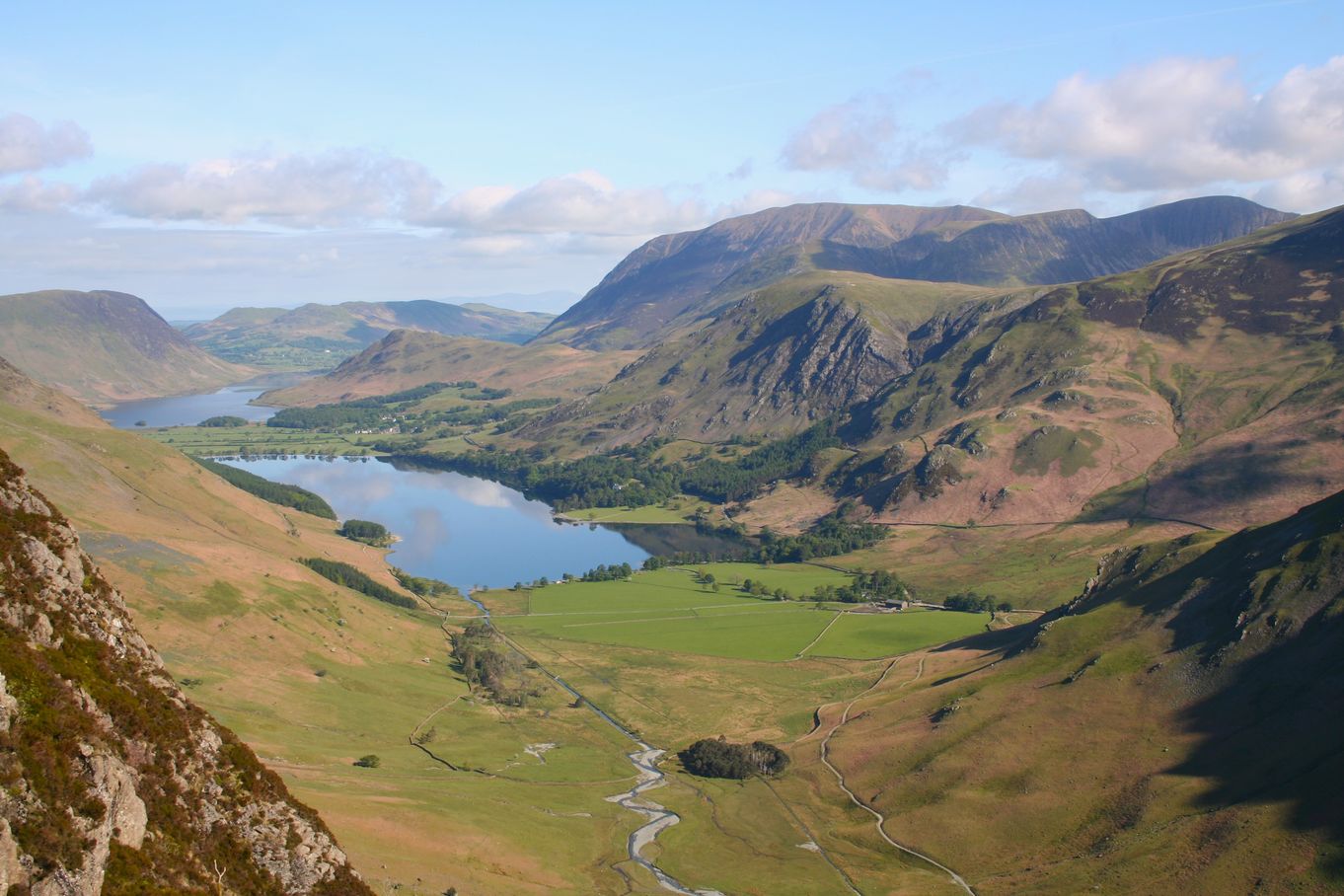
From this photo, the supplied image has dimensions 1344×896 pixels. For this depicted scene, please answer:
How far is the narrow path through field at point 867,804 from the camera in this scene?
101m

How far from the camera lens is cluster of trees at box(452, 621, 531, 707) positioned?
16012 cm

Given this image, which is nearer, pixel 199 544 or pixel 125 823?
pixel 125 823

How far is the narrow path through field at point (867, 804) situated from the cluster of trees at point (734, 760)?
6.21 m

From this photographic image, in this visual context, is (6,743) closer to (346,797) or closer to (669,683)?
(346,797)

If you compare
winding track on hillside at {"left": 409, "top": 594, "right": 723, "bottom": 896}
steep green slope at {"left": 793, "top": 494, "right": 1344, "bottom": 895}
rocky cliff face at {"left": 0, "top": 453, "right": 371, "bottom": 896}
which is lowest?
winding track on hillside at {"left": 409, "top": 594, "right": 723, "bottom": 896}

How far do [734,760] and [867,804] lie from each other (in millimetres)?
18982

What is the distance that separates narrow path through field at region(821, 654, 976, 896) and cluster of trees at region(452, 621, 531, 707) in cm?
4554

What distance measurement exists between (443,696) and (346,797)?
59.9 metres

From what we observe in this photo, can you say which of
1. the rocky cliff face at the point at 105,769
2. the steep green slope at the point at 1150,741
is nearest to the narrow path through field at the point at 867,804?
the steep green slope at the point at 1150,741

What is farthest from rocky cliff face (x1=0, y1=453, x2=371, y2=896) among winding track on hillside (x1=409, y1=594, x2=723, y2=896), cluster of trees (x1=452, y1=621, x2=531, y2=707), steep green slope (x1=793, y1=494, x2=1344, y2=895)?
cluster of trees (x1=452, y1=621, x2=531, y2=707)

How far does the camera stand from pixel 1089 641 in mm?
138375

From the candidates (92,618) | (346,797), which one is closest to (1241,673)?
(346,797)

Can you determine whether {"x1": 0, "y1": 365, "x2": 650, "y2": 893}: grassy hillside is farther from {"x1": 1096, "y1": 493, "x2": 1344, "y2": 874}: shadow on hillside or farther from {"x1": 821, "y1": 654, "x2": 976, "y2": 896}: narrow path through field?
{"x1": 1096, "y1": 493, "x2": 1344, "y2": 874}: shadow on hillside

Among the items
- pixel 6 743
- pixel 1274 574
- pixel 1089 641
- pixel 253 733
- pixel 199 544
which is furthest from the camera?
pixel 199 544
